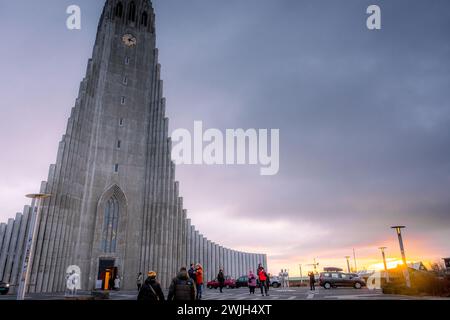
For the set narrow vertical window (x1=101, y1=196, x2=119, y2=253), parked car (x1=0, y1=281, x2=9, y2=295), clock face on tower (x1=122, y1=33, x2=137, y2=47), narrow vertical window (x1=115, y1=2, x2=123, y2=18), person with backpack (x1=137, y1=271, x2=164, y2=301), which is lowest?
parked car (x1=0, y1=281, x2=9, y2=295)

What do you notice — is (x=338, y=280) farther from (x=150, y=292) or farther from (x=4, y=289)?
(x=4, y=289)

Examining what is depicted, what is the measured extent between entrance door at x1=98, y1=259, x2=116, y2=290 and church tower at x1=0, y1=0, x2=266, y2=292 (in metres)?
0.10

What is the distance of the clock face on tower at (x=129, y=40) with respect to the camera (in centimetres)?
4112

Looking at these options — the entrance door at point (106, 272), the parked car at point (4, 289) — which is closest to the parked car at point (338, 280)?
the entrance door at point (106, 272)

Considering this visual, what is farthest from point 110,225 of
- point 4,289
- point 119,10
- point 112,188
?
point 119,10

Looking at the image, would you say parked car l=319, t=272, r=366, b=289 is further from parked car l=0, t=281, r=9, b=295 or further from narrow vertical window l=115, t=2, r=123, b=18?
narrow vertical window l=115, t=2, r=123, b=18

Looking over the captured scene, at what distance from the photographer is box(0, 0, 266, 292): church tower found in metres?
30.1

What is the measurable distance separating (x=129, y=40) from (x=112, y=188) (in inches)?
804

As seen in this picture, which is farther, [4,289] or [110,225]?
[110,225]

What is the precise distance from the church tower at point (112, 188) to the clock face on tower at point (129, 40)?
131 mm

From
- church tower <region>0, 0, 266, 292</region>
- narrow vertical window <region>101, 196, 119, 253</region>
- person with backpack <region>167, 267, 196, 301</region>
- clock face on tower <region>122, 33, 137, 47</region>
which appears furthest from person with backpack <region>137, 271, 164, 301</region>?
clock face on tower <region>122, 33, 137, 47</region>

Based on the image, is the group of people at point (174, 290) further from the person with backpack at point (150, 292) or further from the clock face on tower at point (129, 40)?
the clock face on tower at point (129, 40)

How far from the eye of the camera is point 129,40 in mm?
41469
